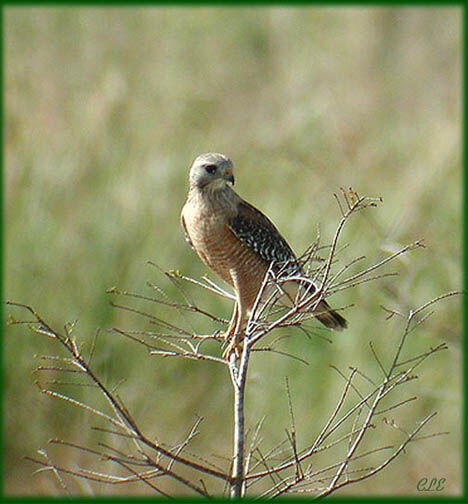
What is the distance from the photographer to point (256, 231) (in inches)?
170

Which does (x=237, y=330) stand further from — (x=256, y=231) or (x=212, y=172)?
(x=212, y=172)

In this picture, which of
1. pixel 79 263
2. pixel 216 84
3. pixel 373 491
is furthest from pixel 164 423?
pixel 216 84

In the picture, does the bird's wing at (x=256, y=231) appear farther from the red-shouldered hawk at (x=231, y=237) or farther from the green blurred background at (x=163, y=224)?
the green blurred background at (x=163, y=224)

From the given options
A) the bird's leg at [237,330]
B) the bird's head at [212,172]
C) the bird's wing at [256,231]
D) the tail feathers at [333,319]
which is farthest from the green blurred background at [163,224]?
the bird's head at [212,172]

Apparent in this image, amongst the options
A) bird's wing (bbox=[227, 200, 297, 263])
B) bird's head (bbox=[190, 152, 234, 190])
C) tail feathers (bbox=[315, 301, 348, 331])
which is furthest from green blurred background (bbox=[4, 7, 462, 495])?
bird's head (bbox=[190, 152, 234, 190])

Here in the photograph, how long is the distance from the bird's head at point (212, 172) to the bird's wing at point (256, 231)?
9.3 inches

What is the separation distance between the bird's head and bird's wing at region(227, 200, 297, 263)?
235mm

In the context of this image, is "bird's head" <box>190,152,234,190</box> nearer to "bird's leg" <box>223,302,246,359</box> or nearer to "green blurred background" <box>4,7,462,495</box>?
"bird's leg" <box>223,302,246,359</box>

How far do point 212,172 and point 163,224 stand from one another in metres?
2.98

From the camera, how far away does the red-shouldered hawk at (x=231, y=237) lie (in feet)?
13.4

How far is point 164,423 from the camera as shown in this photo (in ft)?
22.6

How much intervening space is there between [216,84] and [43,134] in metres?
4.20

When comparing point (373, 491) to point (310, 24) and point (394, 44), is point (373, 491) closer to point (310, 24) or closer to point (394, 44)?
point (310, 24)

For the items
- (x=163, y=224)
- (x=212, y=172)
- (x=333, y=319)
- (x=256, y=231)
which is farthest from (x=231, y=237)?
(x=163, y=224)
